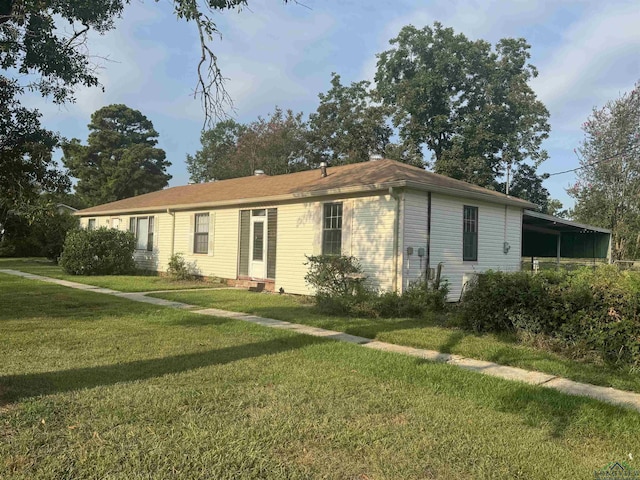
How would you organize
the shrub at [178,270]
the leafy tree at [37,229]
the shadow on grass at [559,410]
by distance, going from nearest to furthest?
the shadow on grass at [559,410] → the leafy tree at [37,229] → the shrub at [178,270]

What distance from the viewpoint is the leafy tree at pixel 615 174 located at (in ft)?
87.1

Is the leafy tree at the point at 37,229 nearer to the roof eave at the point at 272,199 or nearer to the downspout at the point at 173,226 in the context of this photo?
the roof eave at the point at 272,199

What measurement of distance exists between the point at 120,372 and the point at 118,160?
44.2 meters

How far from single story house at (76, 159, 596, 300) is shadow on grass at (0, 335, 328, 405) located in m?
4.89

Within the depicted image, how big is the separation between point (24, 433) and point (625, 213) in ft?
104

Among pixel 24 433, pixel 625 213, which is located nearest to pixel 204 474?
pixel 24 433

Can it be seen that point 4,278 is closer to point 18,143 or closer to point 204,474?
point 18,143

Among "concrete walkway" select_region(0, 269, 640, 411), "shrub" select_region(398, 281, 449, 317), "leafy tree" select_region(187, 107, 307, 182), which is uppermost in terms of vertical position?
"leafy tree" select_region(187, 107, 307, 182)

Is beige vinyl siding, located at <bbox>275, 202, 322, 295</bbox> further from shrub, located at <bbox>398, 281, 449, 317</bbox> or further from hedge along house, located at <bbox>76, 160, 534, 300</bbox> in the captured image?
shrub, located at <bbox>398, 281, 449, 317</bbox>

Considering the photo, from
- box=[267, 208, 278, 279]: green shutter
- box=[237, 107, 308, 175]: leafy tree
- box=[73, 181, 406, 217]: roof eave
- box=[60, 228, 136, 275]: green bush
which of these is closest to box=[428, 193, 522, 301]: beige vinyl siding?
box=[73, 181, 406, 217]: roof eave

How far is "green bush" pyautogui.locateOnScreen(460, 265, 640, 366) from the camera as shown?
5.69 m

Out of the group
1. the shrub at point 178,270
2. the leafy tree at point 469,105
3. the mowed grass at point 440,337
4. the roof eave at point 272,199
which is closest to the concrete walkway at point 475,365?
the mowed grass at point 440,337

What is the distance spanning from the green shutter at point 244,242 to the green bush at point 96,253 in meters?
5.88

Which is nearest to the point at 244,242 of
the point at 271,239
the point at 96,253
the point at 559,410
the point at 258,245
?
the point at 258,245
